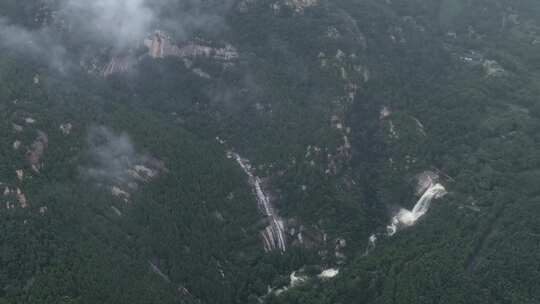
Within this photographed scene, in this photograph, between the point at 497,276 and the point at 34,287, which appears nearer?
the point at 34,287

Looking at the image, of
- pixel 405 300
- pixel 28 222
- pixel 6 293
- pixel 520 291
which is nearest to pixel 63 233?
pixel 28 222

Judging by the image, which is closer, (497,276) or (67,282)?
(67,282)

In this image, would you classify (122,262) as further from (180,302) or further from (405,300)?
(405,300)

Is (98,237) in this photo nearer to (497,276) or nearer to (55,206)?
(55,206)

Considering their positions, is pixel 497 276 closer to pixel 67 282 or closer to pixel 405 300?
pixel 405 300

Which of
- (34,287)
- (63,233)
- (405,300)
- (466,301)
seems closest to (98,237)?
(63,233)

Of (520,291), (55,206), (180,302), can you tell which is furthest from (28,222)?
(520,291)

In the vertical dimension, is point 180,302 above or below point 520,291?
below

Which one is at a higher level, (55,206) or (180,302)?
(55,206)
